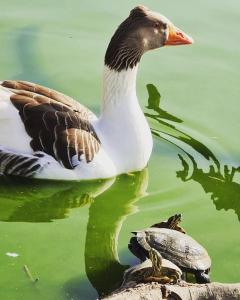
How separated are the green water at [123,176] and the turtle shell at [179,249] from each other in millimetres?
236

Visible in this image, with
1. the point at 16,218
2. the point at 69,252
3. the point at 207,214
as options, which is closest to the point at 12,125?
the point at 16,218

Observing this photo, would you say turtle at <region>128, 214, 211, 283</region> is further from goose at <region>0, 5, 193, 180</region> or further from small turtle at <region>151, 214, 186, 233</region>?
goose at <region>0, 5, 193, 180</region>

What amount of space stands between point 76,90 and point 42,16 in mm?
1675

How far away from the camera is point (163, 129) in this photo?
728 centimetres

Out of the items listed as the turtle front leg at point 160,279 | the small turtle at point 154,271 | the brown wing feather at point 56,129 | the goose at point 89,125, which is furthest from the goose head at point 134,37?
the turtle front leg at point 160,279

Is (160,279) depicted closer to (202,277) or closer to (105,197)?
(202,277)

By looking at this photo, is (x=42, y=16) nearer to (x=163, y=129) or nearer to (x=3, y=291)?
(x=163, y=129)

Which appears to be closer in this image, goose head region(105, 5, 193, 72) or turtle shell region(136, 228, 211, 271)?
turtle shell region(136, 228, 211, 271)

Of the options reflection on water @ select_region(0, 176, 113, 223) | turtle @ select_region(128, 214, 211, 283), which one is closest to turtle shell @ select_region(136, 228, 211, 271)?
turtle @ select_region(128, 214, 211, 283)

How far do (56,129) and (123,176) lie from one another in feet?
2.56

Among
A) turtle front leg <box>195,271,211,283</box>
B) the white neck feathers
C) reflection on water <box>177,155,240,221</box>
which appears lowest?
reflection on water <box>177,155,240,221</box>

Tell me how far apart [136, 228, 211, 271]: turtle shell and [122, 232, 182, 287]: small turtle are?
149 mm

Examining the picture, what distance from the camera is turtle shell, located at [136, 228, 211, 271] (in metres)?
5.27

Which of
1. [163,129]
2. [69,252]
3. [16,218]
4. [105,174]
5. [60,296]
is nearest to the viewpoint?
[60,296]
